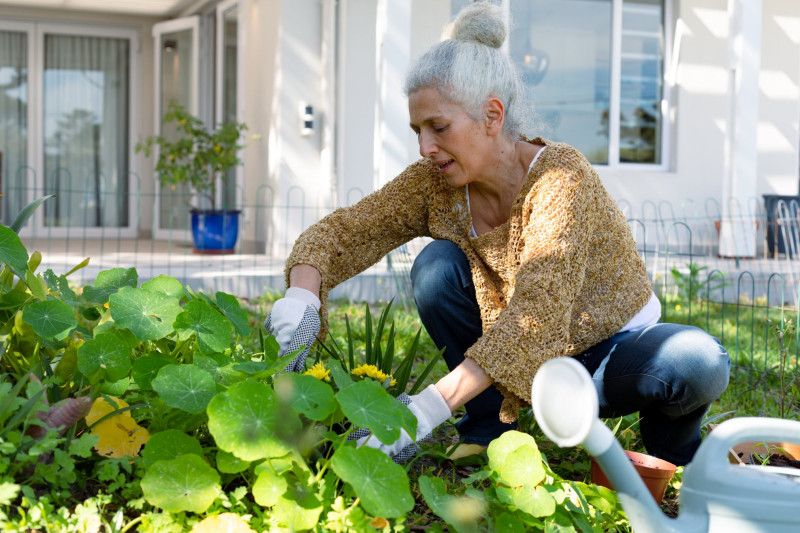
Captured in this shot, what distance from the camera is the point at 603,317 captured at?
1987mm

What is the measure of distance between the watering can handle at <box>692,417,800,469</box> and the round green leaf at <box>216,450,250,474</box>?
0.74m

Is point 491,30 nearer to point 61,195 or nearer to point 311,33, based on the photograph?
point 311,33

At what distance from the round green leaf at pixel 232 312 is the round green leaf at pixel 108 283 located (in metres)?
0.22

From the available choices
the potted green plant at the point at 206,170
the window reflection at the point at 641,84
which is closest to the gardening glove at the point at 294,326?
the potted green plant at the point at 206,170

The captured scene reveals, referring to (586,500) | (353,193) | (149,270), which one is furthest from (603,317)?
(353,193)

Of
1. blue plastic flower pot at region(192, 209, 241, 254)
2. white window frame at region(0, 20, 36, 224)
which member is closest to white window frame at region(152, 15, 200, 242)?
blue plastic flower pot at region(192, 209, 241, 254)

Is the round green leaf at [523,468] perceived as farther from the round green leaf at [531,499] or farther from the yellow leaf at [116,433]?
the yellow leaf at [116,433]

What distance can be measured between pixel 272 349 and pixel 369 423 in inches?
15.4

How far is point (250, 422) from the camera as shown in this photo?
1.37 m

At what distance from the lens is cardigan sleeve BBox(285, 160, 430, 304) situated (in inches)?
84.0

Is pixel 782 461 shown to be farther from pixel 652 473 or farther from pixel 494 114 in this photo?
pixel 494 114

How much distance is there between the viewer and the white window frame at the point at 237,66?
7.46 m

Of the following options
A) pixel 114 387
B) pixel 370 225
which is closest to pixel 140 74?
pixel 370 225

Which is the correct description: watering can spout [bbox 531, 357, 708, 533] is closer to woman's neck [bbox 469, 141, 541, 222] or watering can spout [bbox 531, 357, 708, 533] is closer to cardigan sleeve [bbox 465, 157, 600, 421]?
cardigan sleeve [bbox 465, 157, 600, 421]
